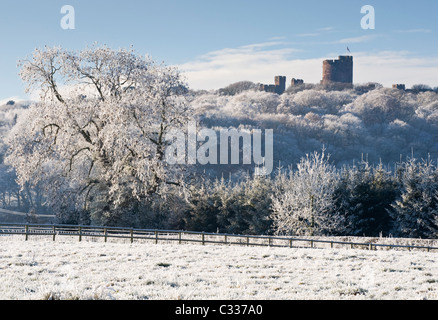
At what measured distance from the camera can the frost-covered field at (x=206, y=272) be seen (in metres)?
12.7

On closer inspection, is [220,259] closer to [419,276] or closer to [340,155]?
[419,276]

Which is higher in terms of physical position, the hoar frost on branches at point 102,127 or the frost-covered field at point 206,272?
the hoar frost on branches at point 102,127

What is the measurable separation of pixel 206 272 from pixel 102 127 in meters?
20.3

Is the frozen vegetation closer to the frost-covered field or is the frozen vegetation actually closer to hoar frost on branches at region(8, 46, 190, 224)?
hoar frost on branches at region(8, 46, 190, 224)

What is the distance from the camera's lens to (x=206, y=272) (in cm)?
1678

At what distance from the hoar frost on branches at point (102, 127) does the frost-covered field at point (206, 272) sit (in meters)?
9.91

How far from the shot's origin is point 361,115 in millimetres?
176500

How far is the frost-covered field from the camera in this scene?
12664mm

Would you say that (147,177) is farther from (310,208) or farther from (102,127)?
(310,208)

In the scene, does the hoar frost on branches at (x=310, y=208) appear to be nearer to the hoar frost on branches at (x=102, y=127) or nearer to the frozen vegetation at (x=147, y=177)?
the frozen vegetation at (x=147, y=177)

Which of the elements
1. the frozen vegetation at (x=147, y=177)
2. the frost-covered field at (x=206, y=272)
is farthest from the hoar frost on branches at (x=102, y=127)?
the frost-covered field at (x=206, y=272)
